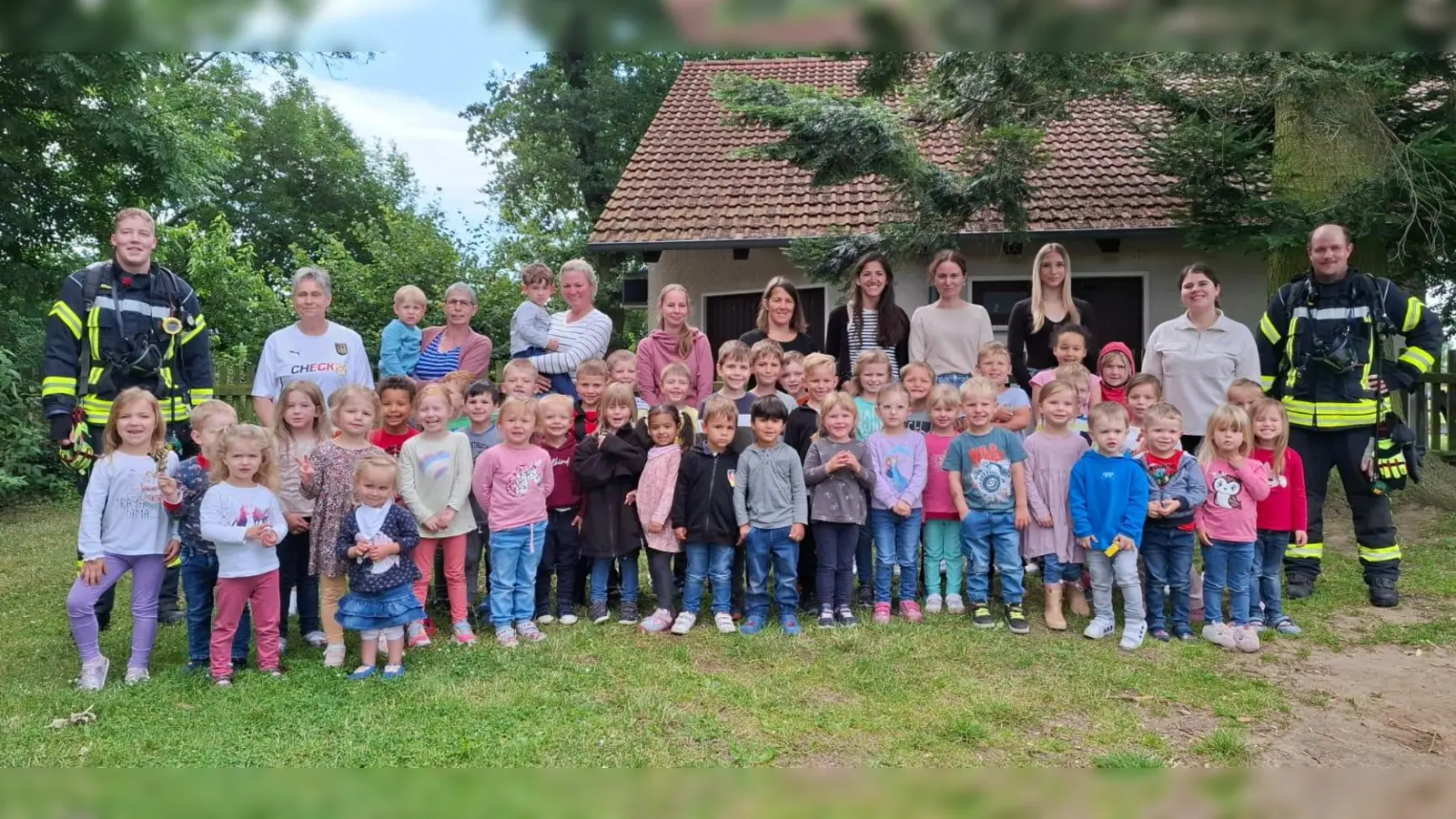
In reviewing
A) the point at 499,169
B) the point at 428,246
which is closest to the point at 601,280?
the point at 428,246

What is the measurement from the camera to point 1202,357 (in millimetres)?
5387

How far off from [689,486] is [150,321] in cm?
287

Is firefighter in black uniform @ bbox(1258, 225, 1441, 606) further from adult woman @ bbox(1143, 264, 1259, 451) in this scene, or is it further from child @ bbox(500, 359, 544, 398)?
child @ bbox(500, 359, 544, 398)

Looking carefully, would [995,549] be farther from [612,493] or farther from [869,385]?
[612,493]

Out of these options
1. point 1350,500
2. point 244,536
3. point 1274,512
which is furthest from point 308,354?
point 1350,500

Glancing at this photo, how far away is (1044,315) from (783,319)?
1.62 meters

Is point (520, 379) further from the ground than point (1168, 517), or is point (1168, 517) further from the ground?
point (520, 379)

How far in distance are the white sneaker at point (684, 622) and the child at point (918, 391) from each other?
5.22ft

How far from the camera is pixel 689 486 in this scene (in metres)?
4.96

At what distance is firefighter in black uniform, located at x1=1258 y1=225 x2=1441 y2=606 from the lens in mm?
5250

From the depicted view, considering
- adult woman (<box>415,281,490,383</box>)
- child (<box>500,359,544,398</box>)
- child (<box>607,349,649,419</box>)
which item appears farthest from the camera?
adult woman (<box>415,281,490,383</box>)

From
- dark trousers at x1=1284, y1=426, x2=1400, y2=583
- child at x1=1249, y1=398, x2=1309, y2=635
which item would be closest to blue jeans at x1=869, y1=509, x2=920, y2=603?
child at x1=1249, y1=398, x2=1309, y2=635

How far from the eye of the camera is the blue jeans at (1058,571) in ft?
16.4

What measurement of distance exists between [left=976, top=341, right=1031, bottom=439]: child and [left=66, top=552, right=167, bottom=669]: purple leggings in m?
4.34
